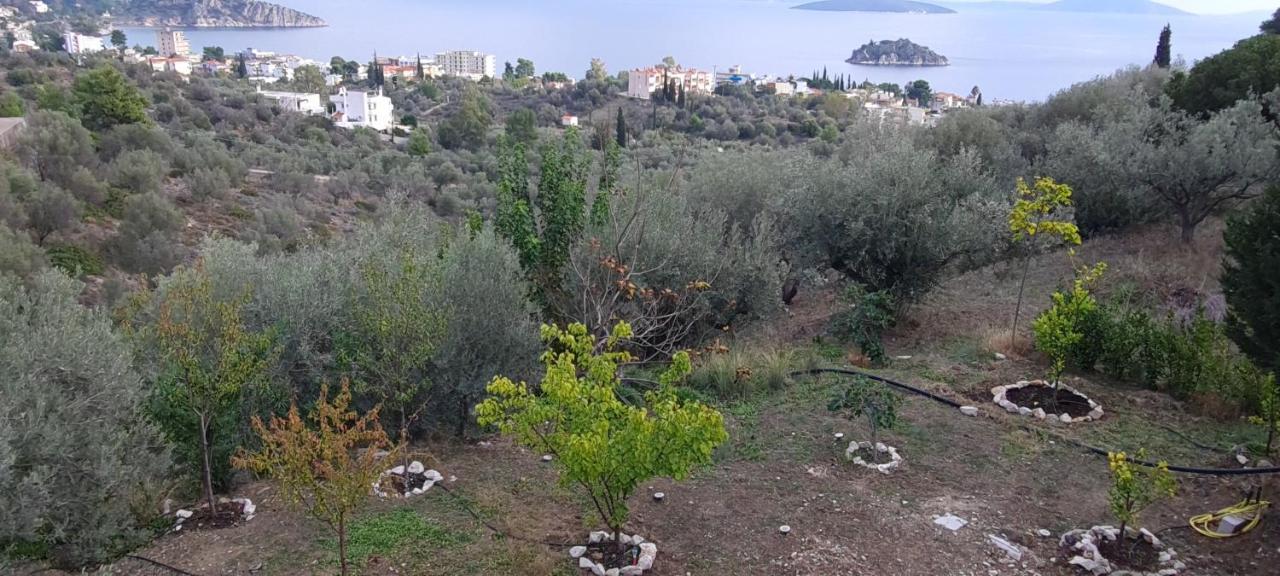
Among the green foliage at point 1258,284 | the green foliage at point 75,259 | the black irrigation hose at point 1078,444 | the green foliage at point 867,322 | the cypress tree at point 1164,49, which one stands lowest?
the green foliage at point 75,259

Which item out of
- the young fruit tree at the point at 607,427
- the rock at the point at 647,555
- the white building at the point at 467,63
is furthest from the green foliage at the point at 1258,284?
the white building at the point at 467,63

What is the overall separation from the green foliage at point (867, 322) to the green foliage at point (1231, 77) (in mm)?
10557

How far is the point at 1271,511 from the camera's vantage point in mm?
5418

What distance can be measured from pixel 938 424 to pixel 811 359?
2333 mm

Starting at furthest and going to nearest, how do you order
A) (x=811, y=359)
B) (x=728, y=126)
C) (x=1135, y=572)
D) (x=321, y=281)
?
(x=728, y=126), (x=811, y=359), (x=321, y=281), (x=1135, y=572)

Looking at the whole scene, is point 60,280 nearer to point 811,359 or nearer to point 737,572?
point 737,572

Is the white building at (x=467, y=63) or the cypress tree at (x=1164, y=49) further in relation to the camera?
the white building at (x=467, y=63)

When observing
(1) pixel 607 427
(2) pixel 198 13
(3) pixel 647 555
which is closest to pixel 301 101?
(3) pixel 647 555

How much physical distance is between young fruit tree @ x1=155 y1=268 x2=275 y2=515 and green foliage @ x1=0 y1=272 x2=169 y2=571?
34 centimetres

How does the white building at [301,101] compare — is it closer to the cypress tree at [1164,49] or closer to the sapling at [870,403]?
the cypress tree at [1164,49]

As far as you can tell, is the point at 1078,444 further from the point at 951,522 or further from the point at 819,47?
the point at 819,47

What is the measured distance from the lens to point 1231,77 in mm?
16094

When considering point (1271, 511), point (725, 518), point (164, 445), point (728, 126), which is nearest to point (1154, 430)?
point (1271, 511)

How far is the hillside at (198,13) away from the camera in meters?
163
